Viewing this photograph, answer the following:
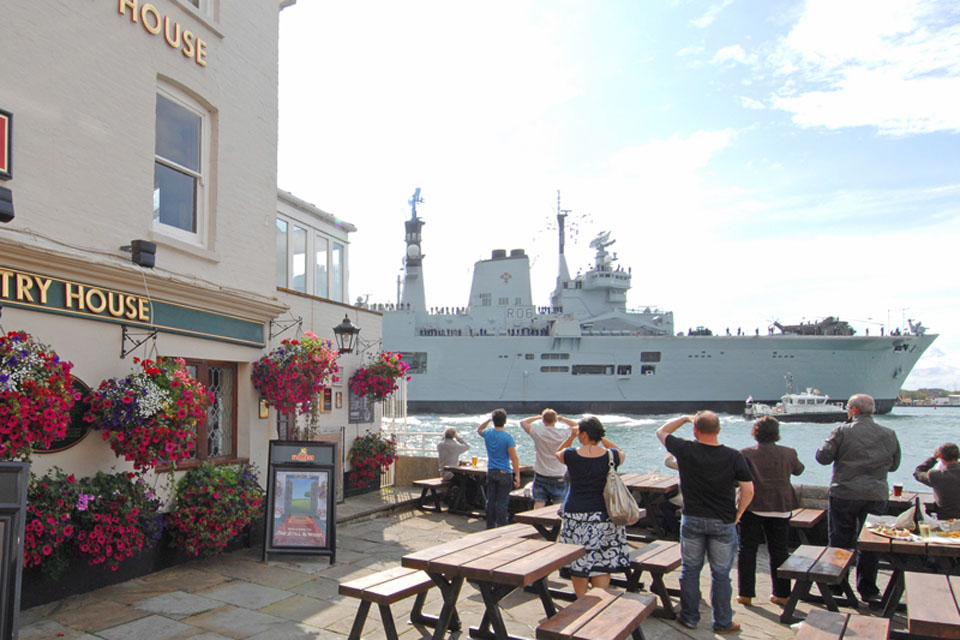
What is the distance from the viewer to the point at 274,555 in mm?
6723

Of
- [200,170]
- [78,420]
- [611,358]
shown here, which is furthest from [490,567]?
[611,358]

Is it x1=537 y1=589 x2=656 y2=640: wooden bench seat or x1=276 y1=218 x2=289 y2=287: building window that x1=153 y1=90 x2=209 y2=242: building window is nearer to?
x1=276 y1=218 x2=289 y2=287: building window

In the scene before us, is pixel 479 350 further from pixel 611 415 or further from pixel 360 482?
pixel 360 482

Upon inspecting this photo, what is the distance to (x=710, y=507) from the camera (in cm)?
469

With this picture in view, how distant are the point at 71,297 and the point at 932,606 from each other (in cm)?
663

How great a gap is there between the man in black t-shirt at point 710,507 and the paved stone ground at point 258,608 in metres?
0.27

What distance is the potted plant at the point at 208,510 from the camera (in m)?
6.20

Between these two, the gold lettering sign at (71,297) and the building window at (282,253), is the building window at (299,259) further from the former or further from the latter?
the gold lettering sign at (71,297)

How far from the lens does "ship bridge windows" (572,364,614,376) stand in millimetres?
46000

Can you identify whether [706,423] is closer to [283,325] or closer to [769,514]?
[769,514]

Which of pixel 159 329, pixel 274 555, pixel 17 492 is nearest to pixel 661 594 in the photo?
pixel 274 555

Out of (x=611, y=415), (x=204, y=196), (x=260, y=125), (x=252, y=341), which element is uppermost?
(x=260, y=125)

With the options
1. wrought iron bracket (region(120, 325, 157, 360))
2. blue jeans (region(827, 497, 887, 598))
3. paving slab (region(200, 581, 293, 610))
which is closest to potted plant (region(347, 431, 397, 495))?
paving slab (region(200, 581, 293, 610))

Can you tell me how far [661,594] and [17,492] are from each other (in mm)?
4543
